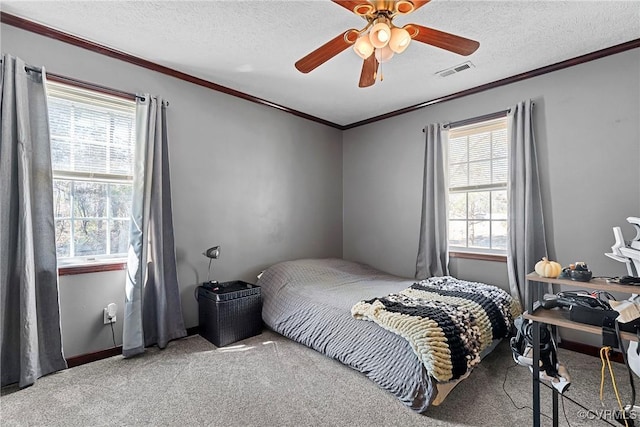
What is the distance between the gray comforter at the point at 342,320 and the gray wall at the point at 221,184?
511 millimetres

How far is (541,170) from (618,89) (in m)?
0.80

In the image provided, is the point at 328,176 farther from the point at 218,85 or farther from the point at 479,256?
the point at 479,256

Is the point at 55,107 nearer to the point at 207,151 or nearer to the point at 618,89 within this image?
the point at 207,151

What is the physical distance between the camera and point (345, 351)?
7.61 ft

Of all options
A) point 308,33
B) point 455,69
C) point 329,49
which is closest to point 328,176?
point 455,69

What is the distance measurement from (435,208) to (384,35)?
7.46 ft

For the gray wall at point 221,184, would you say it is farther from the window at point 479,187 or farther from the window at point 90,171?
the window at point 479,187

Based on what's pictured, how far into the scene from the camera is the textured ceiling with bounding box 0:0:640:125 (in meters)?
2.04

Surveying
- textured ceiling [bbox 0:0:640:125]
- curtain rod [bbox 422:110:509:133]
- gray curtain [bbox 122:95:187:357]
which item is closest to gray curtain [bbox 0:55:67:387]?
gray curtain [bbox 122:95:187:357]

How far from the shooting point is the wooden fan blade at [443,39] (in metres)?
1.73

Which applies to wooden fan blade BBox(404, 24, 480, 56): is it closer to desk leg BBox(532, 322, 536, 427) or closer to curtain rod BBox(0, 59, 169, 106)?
desk leg BBox(532, 322, 536, 427)

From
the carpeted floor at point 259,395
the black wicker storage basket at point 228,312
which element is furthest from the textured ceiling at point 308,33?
the carpeted floor at point 259,395

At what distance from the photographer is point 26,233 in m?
2.10

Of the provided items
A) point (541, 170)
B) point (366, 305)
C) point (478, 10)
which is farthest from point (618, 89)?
point (366, 305)
